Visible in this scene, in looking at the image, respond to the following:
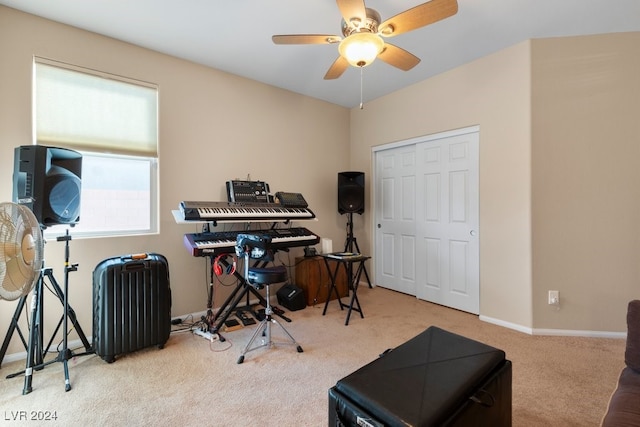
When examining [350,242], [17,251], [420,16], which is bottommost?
[350,242]

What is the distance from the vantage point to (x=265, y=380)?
1.99 m

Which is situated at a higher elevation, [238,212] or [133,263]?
[238,212]

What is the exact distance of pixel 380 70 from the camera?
10.8 feet

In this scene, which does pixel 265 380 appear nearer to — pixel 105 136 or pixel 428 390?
pixel 428 390

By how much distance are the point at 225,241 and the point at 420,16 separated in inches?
87.7

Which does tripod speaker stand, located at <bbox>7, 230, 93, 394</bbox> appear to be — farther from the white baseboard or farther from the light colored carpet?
the white baseboard

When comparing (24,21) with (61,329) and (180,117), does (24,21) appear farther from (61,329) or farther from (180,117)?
(61,329)

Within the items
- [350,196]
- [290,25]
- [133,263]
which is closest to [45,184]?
[133,263]

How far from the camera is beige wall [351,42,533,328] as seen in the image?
2789mm

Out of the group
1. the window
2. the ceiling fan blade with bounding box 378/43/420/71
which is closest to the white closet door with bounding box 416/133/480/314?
the ceiling fan blade with bounding box 378/43/420/71

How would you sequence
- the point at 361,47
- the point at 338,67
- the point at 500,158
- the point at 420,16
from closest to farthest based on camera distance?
the point at 420,16 < the point at 361,47 < the point at 338,67 < the point at 500,158

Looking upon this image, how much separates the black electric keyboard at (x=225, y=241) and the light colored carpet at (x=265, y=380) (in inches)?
31.7

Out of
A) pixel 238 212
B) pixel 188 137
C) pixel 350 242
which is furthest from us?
pixel 350 242

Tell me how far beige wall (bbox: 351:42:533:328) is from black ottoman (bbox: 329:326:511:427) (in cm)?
176
